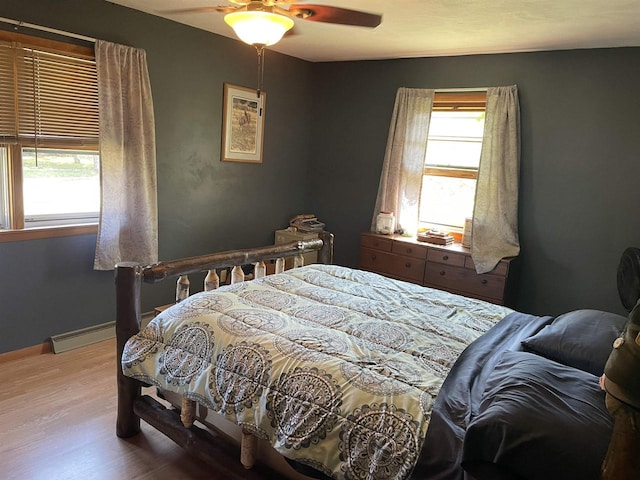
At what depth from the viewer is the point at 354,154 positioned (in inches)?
185

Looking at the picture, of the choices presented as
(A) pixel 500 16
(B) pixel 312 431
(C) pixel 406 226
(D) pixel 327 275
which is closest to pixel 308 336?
(B) pixel 312 431

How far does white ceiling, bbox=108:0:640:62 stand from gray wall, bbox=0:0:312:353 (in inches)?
8.8

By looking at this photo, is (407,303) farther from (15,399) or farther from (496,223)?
(15,399)

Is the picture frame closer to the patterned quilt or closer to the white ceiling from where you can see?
the white ceiling

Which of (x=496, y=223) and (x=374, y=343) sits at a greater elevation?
(x=496, y=223)

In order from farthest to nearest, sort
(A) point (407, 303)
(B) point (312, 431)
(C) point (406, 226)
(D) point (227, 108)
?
(C) point (406, 226) < (D) point (227, 108) < (A) point (407, 303) < (B) point (312, 431)

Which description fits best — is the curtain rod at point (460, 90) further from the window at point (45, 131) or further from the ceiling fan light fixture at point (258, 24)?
the window at point (45, 131)

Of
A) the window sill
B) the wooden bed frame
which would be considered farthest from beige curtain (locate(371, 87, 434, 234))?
the window sill

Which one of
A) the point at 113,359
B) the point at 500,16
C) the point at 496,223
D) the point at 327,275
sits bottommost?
the point at 113,359

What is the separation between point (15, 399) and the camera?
2.57 metres

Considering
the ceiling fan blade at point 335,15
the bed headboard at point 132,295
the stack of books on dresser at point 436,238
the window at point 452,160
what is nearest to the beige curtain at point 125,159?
the bed headboard at point 132,295

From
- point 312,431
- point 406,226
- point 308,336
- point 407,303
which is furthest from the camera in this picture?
point 406,226

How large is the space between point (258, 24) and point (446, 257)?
2.56 m

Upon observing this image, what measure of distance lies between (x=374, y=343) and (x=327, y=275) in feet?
3.26
